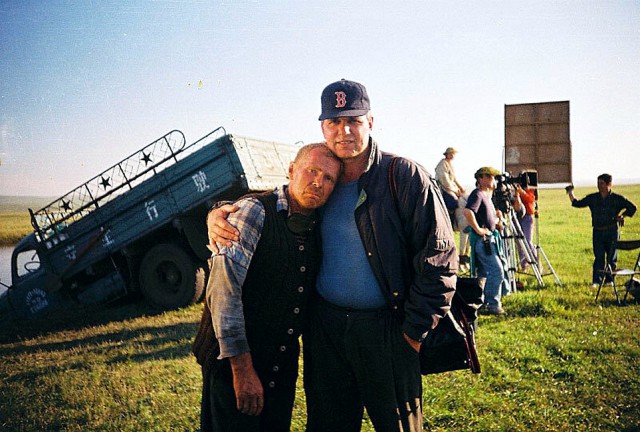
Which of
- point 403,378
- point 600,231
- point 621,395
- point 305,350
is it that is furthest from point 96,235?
point 600,231

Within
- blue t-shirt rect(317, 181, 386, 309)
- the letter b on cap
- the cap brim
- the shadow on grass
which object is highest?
the letter b on cap

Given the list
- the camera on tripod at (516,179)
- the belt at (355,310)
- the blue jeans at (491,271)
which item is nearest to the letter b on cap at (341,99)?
the belt at (355,310)

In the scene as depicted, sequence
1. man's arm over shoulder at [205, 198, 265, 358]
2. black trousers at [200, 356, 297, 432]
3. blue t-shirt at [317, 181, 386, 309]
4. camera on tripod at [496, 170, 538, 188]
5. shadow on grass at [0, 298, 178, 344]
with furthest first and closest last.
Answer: shadow on grass at [0, 298, 178, 344]
camera on tripod at [496, 170, 538, 188]
blue t-shirt at [317, 181, 386, 309]
black trousers at [200, 356, 297, 432]
man's arm over shoulder at [205, 198, 265, 358]

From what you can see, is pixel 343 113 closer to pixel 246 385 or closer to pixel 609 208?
pixel 246 385

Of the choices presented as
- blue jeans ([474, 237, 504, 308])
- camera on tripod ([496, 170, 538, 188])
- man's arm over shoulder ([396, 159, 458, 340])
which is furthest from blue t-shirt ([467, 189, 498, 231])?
man's arm over shoulder ([396, 159, 458, 340])

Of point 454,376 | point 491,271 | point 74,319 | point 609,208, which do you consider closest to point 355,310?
point 454,376

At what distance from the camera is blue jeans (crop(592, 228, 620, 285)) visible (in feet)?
25.7

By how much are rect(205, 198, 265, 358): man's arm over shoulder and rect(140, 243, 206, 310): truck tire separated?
5872 mm

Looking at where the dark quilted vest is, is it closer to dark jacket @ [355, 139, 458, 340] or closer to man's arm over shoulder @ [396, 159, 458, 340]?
dark jacket @ [355, 139, 458, 340]

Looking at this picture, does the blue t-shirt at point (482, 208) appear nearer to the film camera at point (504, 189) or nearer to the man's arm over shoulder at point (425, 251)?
the film camera at point (504, 189)

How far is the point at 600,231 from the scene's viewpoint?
8.02 metres

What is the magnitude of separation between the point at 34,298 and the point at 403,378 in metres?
8.78

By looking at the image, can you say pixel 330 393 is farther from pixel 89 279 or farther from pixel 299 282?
pixel 89 279

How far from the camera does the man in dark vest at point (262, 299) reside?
2.00 metres
